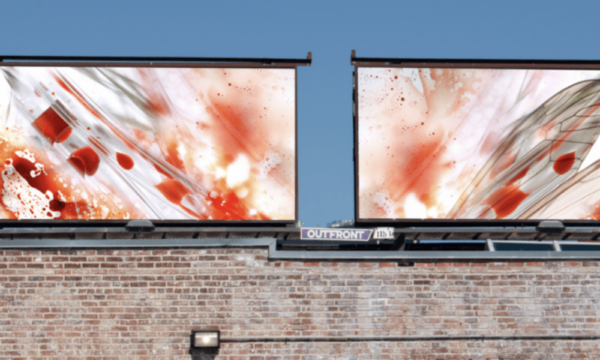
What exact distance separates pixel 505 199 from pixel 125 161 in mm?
7421

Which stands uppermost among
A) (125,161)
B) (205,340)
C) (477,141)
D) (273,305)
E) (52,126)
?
(52,126)

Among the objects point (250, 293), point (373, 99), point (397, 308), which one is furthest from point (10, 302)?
point (373, 99)

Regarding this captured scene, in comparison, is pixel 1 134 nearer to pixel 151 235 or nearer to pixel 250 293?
pixel 151 235

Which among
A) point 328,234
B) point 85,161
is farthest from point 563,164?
point 85,161

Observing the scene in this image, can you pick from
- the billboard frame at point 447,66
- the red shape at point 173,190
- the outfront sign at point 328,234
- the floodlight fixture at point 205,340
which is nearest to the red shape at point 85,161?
the red shape at point 173,190

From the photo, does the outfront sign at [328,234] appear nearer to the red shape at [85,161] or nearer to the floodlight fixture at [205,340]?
the floodlight fixture at [205,340]

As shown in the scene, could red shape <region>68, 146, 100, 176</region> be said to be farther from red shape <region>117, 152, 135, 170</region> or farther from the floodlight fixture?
the floodlight fixture

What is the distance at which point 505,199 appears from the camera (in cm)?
1345

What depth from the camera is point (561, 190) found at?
44.7ft

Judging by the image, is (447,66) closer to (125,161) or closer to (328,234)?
(328,234)

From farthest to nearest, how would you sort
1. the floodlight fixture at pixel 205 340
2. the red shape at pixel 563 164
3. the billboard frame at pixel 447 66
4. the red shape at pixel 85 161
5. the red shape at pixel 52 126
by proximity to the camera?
the red shape at pixel 563 164 → the red shape at pixel 52 126 → the red shape at pixel 85 161 → the billboard frame at pixel 447 66 → the floodlight fixture at pixel 205 340

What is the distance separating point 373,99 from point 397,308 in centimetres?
452

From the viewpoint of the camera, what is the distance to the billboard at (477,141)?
1334 centimetres

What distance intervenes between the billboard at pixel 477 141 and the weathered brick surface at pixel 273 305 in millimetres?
2172
